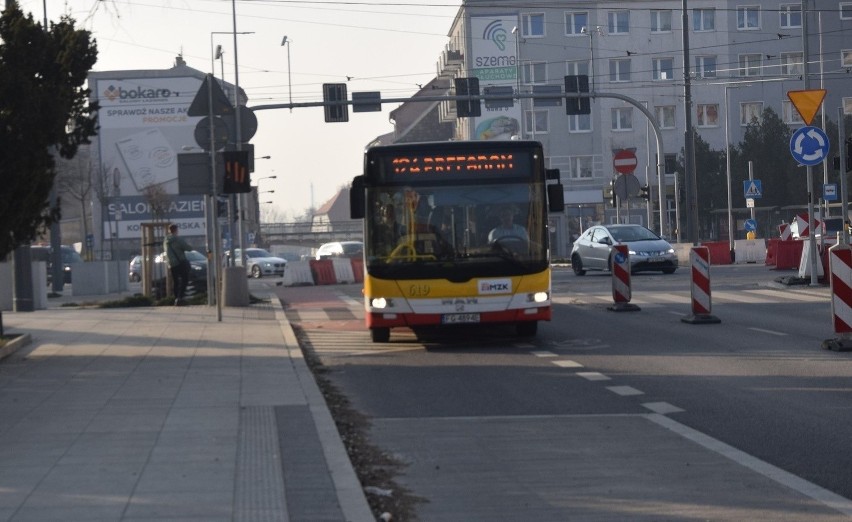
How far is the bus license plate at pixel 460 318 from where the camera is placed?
52.4 feet

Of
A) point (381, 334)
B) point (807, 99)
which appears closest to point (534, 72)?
point (807, 99)

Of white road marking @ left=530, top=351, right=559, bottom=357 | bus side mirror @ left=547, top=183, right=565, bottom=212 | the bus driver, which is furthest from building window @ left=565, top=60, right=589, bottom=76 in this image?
white road marking @ left=530, top=351, right=559, bottom=357

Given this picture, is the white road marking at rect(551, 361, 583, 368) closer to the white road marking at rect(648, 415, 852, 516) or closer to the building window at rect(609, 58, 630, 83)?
the white road marking at rect(648, 415, 852, 516)

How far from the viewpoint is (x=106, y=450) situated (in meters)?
8.34

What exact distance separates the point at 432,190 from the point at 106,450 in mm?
8559

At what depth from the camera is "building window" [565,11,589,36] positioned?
7938 centimetres

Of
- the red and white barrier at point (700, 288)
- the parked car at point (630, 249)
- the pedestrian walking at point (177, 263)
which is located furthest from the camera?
the parked car at point (630, 249)

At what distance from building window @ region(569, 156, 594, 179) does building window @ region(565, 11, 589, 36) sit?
8226 millimetres

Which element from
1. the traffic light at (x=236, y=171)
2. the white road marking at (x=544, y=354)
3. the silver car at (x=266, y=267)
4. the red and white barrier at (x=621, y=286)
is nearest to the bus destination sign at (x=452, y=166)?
the white road marking at (x=544, y=354)

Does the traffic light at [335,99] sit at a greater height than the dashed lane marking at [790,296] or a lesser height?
greater

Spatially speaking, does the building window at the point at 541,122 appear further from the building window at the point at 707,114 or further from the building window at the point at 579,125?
the building window at the point at 707,114

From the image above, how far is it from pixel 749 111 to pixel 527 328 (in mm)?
69883

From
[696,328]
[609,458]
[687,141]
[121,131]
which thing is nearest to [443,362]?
[696,328]

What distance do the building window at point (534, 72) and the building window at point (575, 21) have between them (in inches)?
107
